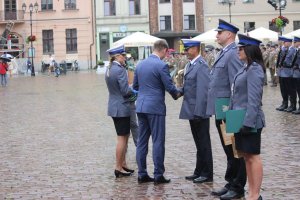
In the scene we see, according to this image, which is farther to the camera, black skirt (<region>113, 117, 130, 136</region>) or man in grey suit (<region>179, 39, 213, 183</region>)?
black skirt (<region>113, 117, 130, 136</region>)

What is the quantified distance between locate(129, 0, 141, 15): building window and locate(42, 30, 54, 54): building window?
8588 mm

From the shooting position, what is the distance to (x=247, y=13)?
61531 mm

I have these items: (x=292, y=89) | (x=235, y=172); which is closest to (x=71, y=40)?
(x=292, y=89)

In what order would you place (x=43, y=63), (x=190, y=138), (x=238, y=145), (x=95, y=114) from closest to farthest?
(x=238, y=145) → (x=190, y=138) → (x=95, y=114) → (x=43, y=63)

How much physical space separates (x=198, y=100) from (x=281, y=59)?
9404mm

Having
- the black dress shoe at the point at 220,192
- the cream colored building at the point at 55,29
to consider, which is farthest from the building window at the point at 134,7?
the black dress shoe at the point at 220,192

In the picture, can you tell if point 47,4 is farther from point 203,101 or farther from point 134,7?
point 203,101

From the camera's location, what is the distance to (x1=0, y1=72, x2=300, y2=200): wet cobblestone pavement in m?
7.95

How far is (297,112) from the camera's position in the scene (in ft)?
53.4

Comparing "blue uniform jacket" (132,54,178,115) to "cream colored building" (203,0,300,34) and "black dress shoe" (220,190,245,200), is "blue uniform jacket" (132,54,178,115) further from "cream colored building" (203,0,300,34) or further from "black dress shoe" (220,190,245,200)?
"cream colored building" (203,0,300,34)

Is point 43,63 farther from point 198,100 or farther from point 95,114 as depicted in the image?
point 198,100

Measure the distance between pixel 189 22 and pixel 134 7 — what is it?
5974 mm

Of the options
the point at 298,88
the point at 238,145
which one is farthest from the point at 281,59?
the point at 238,145

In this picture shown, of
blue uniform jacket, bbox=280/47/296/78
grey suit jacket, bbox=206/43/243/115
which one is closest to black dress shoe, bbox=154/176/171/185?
grey suit jacket, bbox=206/43/243/115
